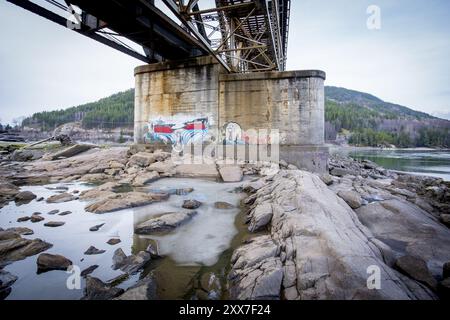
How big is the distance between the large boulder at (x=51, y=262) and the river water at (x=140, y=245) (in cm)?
9

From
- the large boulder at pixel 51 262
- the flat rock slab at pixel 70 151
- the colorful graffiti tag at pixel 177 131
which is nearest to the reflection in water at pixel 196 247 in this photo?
the large boulder at pixel 51 262

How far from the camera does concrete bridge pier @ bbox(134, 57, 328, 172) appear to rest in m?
11.2

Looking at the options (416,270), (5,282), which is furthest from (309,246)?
(5,282)

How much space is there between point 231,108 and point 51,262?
10.2 meters

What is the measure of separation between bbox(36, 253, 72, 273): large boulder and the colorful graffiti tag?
952cm

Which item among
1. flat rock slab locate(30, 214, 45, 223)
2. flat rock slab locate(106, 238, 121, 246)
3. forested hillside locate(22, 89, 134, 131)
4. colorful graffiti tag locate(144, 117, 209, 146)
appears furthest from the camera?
forested hillside locate(22, 89, 134, 131)

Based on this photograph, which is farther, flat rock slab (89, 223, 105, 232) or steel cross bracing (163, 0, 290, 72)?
steel cross bracing (163, 0, 290, 72)

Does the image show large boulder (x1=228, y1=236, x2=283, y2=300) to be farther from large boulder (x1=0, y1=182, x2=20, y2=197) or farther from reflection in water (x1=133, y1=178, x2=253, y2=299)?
large boulder (x1=0, y1=182, x2=20, y2=197)

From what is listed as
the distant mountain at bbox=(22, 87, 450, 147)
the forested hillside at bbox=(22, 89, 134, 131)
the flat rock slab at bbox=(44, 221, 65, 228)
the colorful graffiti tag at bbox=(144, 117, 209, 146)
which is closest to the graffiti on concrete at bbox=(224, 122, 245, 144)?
the colorful graffiti tag at bbox=(144, 117, 209, 146)

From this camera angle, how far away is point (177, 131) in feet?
41.9

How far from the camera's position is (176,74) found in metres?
12.8

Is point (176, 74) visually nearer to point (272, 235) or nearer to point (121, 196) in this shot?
point (121, 196)
